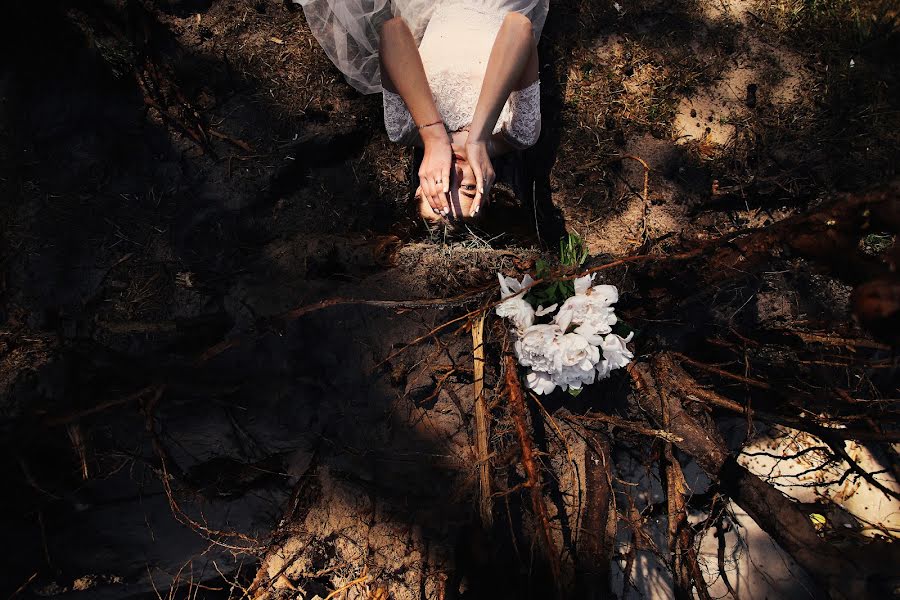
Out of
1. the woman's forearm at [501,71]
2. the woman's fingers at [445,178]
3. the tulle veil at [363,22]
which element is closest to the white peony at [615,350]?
the woman's fingers at [445,178]

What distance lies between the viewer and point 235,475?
234 centimetres

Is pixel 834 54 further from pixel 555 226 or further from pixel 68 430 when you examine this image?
pixel 68 430

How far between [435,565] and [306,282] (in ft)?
4.49

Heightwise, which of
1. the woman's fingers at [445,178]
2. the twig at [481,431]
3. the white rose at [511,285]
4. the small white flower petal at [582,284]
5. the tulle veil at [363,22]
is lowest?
the twig at [481,431]

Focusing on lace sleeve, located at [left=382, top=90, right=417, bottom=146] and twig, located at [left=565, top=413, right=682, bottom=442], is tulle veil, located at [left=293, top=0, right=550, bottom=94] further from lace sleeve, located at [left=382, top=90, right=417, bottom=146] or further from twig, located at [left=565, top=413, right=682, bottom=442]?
twig, located at [left=565, top=413, right=682, bottom=442]

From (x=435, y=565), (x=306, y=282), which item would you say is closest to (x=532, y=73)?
(x=306, y=282)

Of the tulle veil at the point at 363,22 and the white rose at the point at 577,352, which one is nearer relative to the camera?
the white rose at the point at 577,352

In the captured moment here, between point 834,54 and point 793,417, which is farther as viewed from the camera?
point 834,54

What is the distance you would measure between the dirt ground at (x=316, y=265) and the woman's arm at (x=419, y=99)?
252mm

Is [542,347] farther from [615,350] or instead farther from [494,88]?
[494,88]

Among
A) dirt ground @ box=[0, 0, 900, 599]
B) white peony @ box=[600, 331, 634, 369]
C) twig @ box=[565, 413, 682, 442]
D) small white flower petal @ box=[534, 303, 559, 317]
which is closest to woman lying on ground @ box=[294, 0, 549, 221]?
dirt ground @ box=[0, 0, 900, 599]

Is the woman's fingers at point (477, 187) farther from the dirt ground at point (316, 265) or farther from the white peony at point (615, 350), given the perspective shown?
the white peony at point (615, 350)

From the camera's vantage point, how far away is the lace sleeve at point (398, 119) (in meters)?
2.64

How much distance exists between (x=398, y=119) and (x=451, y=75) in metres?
0.36
